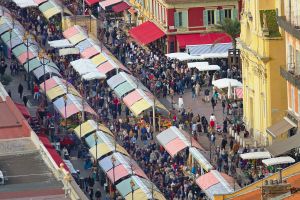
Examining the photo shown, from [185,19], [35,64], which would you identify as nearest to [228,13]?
[185,19]

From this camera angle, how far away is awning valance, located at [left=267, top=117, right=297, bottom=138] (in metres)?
153

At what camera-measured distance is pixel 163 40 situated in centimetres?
19550

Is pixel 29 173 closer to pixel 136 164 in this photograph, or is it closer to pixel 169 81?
pixel 136 164

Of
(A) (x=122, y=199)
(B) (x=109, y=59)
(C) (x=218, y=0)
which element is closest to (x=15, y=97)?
(B) (x=109, y=59)

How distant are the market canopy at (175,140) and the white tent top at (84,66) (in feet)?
84.5

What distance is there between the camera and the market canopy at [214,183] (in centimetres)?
14175

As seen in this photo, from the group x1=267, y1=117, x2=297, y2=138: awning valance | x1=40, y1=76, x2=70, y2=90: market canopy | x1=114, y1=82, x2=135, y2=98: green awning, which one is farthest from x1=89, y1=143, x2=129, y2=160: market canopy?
x1=40, y1=76, x2=70, y2=90: market canopy

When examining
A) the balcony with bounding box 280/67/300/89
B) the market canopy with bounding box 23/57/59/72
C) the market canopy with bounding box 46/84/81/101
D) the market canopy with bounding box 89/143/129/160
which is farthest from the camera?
the market canopy with bounding box 23/57/59/72

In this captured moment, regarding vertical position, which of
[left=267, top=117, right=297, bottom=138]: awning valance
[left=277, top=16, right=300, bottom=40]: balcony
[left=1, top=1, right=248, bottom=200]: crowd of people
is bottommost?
[left=1, top=1, right=248, bottom=200]: crowd of people

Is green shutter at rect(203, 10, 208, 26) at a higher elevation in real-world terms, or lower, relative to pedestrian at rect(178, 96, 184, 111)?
higher

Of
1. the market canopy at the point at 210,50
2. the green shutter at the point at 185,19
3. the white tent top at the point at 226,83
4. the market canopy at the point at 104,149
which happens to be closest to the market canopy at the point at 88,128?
the market canopy at the point at 104,149

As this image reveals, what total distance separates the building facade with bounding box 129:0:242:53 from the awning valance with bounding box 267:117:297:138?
3852 centimetres

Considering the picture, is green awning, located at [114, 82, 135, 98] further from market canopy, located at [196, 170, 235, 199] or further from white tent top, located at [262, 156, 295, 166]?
market canopy, located at [196, 170, 235, 199]

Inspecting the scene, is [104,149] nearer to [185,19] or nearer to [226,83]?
[226,83]
